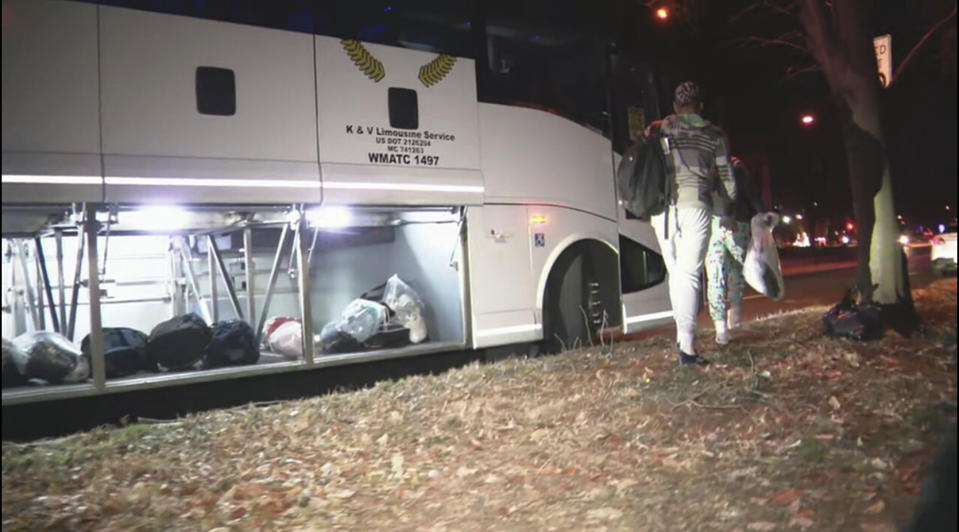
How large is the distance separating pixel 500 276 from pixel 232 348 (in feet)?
8.68

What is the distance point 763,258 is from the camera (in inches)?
277

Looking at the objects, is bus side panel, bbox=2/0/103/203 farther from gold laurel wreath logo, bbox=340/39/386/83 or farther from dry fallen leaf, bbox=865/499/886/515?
dry fallen leaf, bbox=865/499/886/515

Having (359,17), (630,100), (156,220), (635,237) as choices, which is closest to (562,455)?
(359,17)

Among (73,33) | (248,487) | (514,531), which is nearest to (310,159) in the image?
(73,33)

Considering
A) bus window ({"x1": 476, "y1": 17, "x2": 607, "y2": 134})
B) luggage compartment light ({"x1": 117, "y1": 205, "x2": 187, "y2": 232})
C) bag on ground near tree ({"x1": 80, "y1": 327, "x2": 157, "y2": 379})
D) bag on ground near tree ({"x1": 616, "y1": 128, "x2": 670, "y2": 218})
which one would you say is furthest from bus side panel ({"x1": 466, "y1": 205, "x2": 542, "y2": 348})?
bag on ground near tree ({"x1": 80, "y1": 327, "x2": 157, "y2": 379})

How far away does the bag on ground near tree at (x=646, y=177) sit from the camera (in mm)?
5996

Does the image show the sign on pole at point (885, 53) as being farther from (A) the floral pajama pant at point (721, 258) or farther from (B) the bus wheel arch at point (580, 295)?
(B) the bus wheel arch at point (580, 295)

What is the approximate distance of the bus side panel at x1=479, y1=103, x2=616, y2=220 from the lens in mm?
7672

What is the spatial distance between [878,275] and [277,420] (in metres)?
5.01

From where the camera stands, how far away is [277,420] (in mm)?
5961

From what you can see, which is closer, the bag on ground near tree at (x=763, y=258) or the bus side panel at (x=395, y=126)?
the bus side panel at (x=395, y=126)

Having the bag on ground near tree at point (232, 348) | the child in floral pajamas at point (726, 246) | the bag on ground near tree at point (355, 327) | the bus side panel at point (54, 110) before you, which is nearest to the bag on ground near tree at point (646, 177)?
the child in floral pajamas at point (726, 246)

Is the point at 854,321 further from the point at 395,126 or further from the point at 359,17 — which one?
the point at 359,17

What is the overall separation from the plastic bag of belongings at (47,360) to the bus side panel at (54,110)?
4.78 ft
